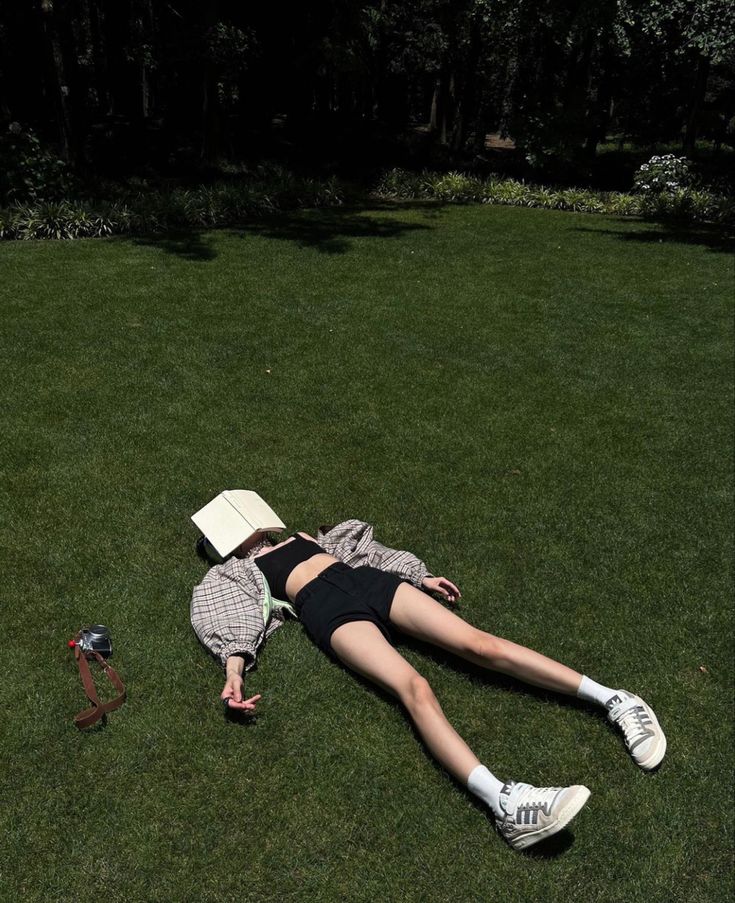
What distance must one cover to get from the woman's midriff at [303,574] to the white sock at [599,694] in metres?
1.49

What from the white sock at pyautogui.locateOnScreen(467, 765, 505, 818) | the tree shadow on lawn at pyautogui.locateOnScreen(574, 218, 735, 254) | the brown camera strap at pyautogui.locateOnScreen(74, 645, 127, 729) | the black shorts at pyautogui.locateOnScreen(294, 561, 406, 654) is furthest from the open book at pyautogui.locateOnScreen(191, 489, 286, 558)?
the tree shadow on lawn at pyautogui.locateOnScreen(574, 218, 735, 254)

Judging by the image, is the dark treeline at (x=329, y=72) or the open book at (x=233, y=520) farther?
the dark treeline at (x=329, y=72)

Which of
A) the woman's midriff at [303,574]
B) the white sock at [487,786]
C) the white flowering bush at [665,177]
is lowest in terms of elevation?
→ the white sock at [487,786]

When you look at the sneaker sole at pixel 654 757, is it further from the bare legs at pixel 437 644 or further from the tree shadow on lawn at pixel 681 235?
the tree shadow on lawn at pixel 681 235

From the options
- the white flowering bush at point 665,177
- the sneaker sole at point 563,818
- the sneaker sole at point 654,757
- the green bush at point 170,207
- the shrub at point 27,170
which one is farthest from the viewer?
the white flowering bush at point 665,177

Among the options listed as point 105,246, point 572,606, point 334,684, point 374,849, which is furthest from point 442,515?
point 105,246

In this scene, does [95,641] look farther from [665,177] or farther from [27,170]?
[665,177]

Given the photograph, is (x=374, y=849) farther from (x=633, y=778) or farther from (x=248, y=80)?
(x=248, y=80)

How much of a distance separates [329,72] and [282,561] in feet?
67.1

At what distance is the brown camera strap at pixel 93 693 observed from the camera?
3537 millimetres

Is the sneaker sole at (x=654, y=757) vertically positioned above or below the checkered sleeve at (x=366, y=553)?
below

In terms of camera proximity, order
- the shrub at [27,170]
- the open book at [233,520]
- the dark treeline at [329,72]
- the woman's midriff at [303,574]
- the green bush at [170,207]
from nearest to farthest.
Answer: the woman's midriff at [303,574]
the open book at [233,520]
the green bush at [170,207]
the shrub at [27,170]
the dark treeline at [329,72]

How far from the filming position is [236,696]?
140 inches

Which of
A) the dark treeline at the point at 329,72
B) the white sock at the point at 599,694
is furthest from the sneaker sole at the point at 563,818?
the dark treeline at the point at 329,72
